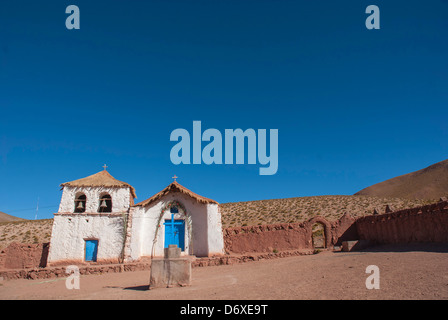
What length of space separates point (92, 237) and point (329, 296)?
54.4ft

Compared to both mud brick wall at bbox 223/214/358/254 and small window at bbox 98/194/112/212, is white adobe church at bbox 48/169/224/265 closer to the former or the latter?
small window at bbox 98/194/112/212

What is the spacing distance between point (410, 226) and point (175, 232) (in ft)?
44.4

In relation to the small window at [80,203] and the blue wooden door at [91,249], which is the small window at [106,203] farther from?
the blue wooden door at [91,249]

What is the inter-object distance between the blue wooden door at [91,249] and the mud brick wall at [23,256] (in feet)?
8.71

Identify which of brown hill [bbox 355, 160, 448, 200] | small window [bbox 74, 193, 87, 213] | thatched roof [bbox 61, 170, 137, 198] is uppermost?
brown hill [bbox 355, 160, 448, 200]

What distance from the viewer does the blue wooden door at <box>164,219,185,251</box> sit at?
1948 cm

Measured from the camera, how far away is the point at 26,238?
3406cm

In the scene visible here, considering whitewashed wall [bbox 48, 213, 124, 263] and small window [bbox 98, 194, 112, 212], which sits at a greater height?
small window [bbox 98, 194, 112, 212]

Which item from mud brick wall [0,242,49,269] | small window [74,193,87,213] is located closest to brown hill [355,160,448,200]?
small window [74,193,87,213]

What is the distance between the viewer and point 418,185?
70.0 m

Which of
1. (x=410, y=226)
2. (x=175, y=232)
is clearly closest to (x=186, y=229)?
(x=175, y=232)
